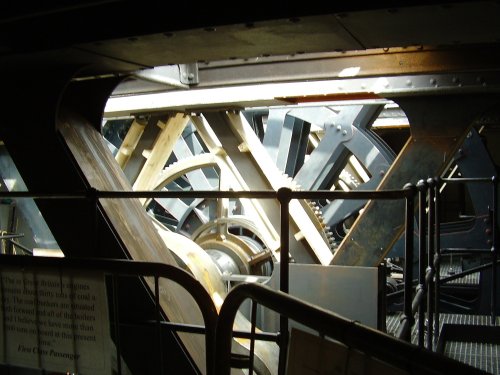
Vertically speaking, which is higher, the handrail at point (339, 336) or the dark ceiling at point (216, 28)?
the dark ceiling at point (216, 28)

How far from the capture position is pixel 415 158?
4.06 meters

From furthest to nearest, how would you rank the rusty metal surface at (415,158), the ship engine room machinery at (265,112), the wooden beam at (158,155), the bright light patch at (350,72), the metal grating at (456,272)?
the metal grating at (456,272) < the wooden beam at (158,155) < the rusty metal surface at (415,158) < the bright light patch at (350,72) < the ship engine room machinery at (265,112)

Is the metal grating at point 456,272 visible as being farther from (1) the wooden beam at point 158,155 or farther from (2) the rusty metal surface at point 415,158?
(1) the wooden beam at point 158,155

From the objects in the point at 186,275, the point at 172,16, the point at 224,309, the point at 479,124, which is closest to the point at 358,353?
the point at 224,309

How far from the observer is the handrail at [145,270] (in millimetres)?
1858

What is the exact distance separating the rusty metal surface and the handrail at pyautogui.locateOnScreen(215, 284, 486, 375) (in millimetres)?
2649

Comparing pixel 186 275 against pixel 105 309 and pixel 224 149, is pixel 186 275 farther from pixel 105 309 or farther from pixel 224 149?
pixel 224 149

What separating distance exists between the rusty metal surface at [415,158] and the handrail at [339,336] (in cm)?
265

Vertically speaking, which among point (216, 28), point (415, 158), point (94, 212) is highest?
point (216, 28)

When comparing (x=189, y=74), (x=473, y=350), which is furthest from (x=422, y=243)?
(x=189, y=74)

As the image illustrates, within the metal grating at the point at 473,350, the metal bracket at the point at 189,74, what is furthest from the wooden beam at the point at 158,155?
the metal grating at the point at 473,350

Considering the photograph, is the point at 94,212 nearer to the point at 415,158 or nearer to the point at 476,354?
the point at 415,158

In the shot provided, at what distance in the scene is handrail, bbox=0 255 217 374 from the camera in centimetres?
186

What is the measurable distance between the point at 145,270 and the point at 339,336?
2.77 ft
